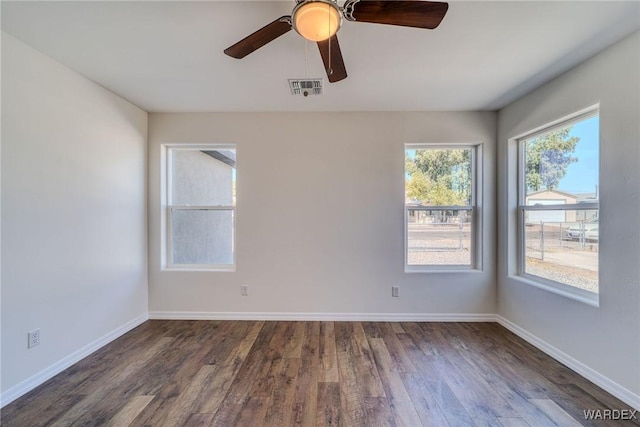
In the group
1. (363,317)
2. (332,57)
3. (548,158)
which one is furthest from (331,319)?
(548,158)

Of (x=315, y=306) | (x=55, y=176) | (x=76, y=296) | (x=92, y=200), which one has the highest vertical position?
(x=55, y=176)

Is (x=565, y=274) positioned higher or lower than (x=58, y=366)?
higher

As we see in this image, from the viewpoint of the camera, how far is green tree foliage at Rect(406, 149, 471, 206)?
324cm

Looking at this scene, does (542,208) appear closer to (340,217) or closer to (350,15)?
(340,217)

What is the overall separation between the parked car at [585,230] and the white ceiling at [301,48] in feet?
4.28

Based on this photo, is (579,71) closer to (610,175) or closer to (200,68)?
(610,175)

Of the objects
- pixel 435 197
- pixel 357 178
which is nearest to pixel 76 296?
pixel 357 178

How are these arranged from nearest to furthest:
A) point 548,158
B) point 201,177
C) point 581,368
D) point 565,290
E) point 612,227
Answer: point 612,227 < point 581,368 < point 565,290 < point 548,158 < point 201,177

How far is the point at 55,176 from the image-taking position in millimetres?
2113

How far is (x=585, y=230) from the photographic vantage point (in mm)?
2215

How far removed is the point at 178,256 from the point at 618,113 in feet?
14.2

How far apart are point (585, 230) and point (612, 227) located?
0.33 meters

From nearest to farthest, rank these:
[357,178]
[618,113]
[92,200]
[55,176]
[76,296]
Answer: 1. [618,113]
2. [55,176]
3. [76,296]
4. [92,200]
5. [357,178]

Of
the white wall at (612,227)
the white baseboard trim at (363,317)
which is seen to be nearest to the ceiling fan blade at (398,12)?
the white wall at (612,227)
